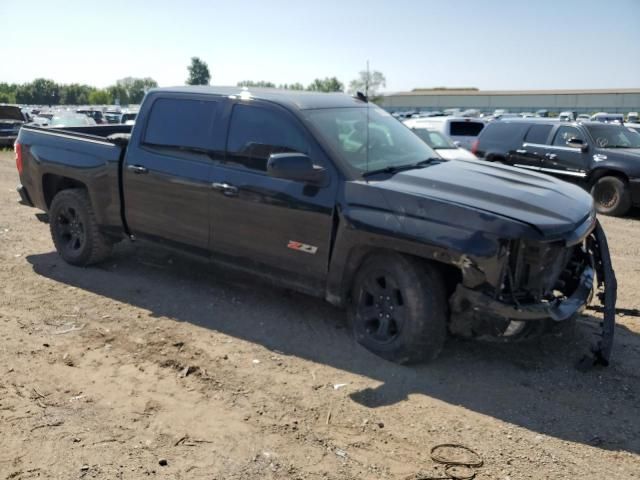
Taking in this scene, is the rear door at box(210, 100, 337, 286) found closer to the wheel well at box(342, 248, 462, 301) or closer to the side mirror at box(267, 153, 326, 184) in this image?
the side mirror at box(267, 153, 326, 184)

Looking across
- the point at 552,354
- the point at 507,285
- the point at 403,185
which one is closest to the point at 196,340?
the point at 403,185

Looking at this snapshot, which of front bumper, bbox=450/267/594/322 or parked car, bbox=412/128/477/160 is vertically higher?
parked car, bbox=412/128/477/160


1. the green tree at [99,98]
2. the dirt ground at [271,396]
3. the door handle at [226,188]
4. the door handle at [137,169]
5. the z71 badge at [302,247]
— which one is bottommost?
the dirt ground at [271,396]

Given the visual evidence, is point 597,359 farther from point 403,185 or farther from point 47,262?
point 47,262

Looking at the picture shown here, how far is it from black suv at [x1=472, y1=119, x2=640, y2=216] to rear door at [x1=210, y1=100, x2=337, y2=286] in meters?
8.05

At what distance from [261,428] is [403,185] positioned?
6.25 ft

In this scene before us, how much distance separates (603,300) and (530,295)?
0.86m

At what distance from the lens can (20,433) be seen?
3430 mm

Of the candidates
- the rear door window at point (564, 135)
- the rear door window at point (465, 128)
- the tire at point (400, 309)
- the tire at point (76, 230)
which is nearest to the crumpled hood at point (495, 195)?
the tire at point (400, 309)

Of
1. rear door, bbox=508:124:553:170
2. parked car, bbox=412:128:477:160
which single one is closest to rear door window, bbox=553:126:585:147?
rear door, bbox=508:124:553:170

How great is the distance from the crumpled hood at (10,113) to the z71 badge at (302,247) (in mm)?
19838

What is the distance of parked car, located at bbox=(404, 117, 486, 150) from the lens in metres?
15.1

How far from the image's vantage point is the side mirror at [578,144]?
1104 centimetres

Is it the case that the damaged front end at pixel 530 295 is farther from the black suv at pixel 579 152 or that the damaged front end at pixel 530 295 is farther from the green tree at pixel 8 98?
the green tree at pixel 8 98
